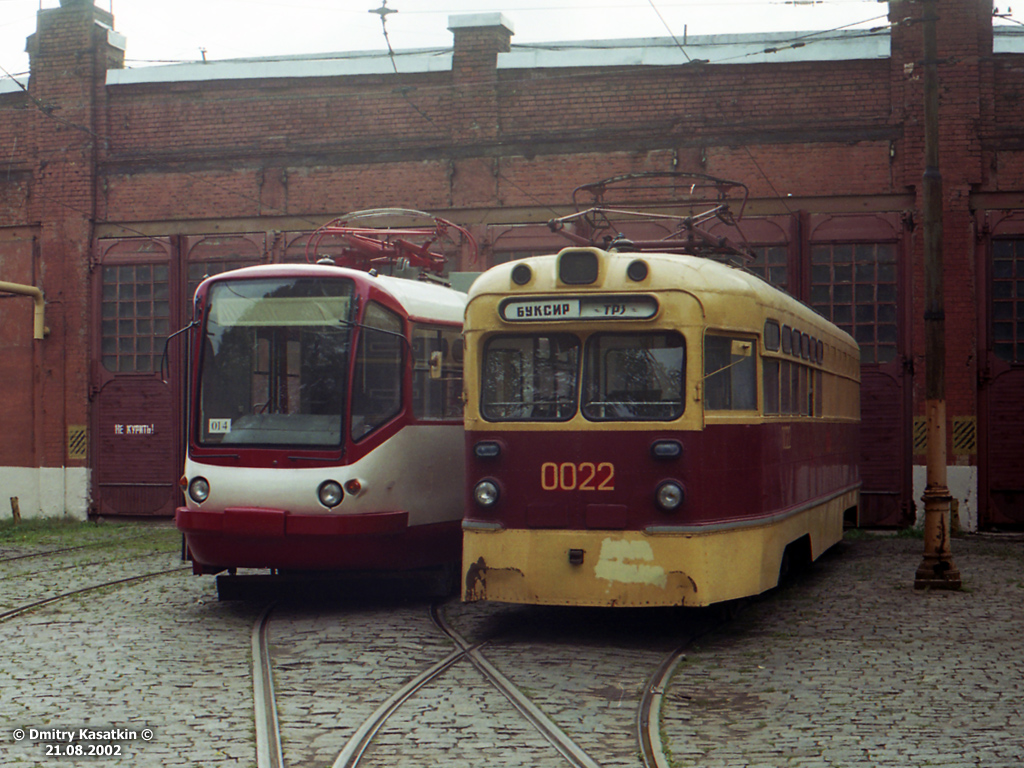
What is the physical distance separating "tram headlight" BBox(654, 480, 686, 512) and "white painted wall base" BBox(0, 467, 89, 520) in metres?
14.1

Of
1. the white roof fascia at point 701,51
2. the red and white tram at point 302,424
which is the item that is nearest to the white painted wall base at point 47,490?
the white roof fascia at point 701,51

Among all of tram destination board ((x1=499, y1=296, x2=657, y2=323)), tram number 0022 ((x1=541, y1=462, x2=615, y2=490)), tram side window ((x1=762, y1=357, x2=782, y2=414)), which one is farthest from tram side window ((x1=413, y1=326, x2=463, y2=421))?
tram side window ((x1=762, y1=357, x2=782, y2=414))

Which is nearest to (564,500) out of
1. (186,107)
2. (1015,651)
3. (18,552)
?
(1015,651)

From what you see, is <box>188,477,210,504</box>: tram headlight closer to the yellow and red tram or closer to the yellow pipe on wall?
the yellow and red tram

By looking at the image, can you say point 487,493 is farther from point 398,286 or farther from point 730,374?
point 398,286

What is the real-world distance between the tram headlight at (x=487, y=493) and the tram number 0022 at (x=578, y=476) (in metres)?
0.36

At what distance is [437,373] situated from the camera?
10711 millimetres

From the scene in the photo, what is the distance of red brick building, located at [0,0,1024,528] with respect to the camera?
1733cm

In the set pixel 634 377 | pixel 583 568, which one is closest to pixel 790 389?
pixel 634 377

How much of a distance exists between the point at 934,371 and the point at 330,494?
6020 millimetres

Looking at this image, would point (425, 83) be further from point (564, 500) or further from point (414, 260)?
point (564, 500)

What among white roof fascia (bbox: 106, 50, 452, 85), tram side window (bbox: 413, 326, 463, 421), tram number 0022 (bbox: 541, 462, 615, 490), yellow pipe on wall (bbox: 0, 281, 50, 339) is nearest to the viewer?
tram number 0022 (bbox: 541, 462, 615, 490)

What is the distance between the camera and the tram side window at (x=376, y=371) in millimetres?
9828

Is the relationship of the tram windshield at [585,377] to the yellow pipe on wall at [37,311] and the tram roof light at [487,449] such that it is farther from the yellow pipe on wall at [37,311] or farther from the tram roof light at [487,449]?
the yellow pipe on wall at [37,311]
